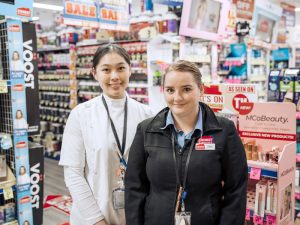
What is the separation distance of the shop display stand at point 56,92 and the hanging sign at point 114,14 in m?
2.23

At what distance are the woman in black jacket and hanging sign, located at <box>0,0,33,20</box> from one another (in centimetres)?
181

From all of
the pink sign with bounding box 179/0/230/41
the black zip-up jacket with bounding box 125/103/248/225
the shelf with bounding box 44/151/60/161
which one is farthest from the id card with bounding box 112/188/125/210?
the shelf with bounding box 44/151/60/161

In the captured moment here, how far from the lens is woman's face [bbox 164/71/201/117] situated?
1680 millimetres

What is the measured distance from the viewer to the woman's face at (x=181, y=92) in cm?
168

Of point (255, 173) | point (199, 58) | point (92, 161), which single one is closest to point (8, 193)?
point (92, 161)

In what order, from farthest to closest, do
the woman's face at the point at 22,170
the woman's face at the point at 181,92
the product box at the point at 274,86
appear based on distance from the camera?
the product box at the point at 274,86
the woman's face at the point at 22,170
the woman's face at the point at 181,92

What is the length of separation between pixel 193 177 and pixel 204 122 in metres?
0.30

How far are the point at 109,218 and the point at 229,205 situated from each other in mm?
718

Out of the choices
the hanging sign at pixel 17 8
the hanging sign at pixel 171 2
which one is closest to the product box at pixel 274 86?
the hanging sign at pixel 171 2

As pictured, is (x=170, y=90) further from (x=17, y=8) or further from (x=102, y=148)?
(x=17, y=8)

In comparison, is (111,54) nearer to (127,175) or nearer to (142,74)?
(127,175)

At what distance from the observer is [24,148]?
10.1 ft

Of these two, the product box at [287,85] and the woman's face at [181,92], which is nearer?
the woman's face at [181,92]

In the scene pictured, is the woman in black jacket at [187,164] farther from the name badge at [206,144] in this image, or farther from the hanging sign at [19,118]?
the hanging sign at [19,118]
